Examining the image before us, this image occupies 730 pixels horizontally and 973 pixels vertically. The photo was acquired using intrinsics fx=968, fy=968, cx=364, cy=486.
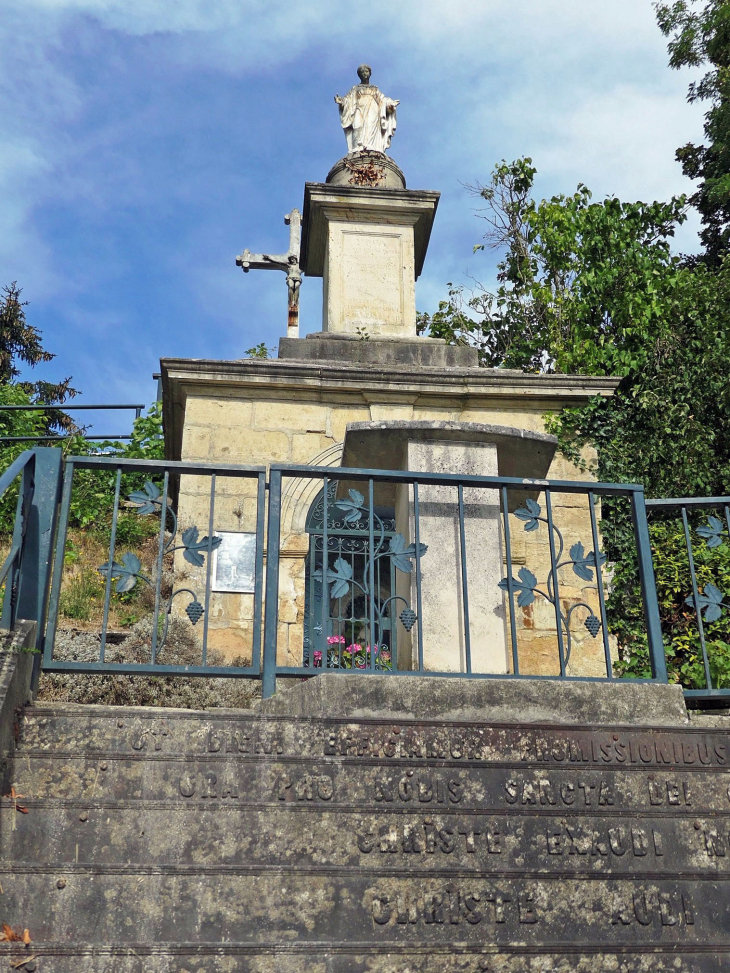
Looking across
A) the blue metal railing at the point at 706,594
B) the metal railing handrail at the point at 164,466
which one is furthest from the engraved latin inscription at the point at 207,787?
the blue metal railing at the point at 706,594

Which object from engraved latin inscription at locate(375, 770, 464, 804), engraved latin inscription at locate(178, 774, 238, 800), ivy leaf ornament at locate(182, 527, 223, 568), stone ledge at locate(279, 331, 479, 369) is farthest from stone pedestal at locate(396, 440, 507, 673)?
stone ledge at locate(279, 331, 479, 369)

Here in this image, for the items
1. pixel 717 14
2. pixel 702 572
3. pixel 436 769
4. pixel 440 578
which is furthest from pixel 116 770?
pixel 717 14

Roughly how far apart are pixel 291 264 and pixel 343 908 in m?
10.7

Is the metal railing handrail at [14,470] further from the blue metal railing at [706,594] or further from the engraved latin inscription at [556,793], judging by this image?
the blue metal railing at [706,594]

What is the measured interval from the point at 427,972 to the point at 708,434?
28.4 ft

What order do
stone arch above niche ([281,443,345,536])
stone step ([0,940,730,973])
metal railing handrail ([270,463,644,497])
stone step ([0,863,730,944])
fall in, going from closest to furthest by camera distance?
stone step ([0,940,730,973])
stone step ([0,863,730,944])
metal railing handrail ([270,463,644,497])
stone arch above niche ([281,443,345,536])

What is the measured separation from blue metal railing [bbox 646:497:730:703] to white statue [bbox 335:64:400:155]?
5.63 meters

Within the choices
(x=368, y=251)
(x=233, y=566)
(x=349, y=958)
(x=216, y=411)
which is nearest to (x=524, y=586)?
(x=349, y=958)

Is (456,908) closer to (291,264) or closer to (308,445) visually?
(308,445)

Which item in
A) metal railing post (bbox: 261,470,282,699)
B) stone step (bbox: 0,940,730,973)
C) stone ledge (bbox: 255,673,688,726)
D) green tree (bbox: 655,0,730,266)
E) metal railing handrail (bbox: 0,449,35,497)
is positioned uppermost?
green tree (bbox: 655,0,730,266)

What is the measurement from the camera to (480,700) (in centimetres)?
346

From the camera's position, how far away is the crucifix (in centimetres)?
1258

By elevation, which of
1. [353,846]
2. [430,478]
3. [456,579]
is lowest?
[353,846]

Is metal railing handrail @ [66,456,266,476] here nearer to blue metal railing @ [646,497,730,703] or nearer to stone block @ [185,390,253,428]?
blue metal railing @ [646,497,730,703]
